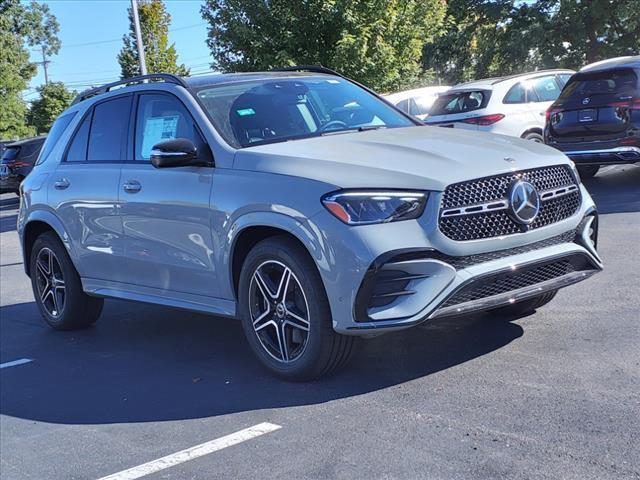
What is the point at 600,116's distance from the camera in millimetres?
10688

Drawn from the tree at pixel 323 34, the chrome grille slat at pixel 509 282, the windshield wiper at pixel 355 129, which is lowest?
the chrome grille slat at pixel 509 282

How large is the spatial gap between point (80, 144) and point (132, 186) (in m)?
1.25

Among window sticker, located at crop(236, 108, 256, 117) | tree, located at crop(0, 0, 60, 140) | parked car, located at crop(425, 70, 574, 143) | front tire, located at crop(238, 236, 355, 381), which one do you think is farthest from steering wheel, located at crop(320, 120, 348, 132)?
tree, located at crop(0, 0, 60, 140)

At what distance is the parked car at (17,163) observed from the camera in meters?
24.2

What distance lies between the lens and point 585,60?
103 feet

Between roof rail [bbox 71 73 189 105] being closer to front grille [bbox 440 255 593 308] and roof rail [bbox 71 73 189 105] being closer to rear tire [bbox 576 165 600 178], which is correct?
front grille [bbox 440 255 593 308]

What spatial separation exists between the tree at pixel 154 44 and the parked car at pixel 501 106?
72.2 ft

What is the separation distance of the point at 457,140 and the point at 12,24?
5099 centimetres

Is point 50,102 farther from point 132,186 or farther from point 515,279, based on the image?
point 515,279

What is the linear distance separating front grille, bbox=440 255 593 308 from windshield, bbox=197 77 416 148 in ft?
5.33

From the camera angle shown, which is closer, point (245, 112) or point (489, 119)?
point (245, 112)

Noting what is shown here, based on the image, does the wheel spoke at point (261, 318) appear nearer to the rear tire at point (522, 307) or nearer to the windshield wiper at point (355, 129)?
the windshield wiper at point (355, 129)

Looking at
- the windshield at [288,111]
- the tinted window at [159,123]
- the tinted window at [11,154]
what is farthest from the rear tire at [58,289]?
the tinted window at [11,154]

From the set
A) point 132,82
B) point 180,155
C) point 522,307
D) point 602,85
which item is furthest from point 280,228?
point 602,85
